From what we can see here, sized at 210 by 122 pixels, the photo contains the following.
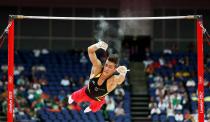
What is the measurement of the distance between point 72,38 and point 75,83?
4711 millimetres

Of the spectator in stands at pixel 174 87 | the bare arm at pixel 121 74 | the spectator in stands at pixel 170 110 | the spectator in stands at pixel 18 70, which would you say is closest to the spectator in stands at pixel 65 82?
the spectator in stands at pixel 18 70

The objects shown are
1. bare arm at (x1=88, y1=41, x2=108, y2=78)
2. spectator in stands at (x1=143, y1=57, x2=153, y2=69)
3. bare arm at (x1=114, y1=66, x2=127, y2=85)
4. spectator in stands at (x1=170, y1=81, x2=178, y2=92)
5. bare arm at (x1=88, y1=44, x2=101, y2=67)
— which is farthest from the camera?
spectator in stands at (x1=143, y1=57, x2=153, y2=69)

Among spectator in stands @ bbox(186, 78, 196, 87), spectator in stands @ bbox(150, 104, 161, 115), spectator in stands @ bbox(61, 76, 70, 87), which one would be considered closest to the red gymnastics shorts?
spectator in stands @ bbox(150, 104, 161, 115)

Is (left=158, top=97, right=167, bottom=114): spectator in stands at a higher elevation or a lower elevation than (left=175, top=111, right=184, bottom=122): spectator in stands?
higher

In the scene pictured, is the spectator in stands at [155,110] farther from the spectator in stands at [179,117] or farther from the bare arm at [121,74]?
the bare arm at [121,74]

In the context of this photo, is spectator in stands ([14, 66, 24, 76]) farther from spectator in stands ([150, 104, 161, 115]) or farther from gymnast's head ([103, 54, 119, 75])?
gymnast's head ([103, 54, 119, 75])

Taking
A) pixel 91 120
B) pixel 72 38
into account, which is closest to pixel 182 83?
pixel 91 120

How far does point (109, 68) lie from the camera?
37.7 ft

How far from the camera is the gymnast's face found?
11.4 metres

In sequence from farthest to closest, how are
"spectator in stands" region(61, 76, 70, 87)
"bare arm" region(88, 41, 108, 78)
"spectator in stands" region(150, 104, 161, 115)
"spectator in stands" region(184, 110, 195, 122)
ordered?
"spectator in stands" region(61, 76, 70, 87) < "spectator in stands" region(150, 104, 161, 115) < "spectator in stands" region(184, 110, 195, 122) < "bare arm" region(88, 41, 108, 78)

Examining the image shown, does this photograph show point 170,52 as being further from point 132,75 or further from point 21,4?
point 21,4

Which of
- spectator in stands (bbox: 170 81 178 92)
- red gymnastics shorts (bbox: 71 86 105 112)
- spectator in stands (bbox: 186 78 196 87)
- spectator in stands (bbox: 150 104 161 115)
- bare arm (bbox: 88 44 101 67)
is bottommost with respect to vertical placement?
spectator in stands (bbox: 150 104 161 115)

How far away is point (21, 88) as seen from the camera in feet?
73.0

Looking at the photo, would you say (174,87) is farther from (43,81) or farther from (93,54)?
(93,54)
